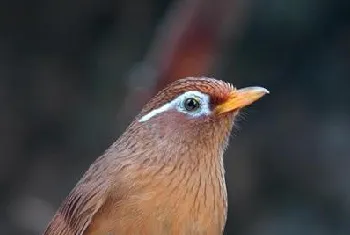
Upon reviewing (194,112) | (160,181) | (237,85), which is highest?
(237,85)

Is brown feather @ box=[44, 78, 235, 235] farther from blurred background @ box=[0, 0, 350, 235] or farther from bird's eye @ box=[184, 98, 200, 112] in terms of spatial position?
blurred background @ box=[0, 0, 350, 235]

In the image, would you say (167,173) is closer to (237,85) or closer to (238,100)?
(238,100)

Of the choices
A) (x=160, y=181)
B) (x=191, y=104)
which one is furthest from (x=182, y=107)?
(x=160, y=181)

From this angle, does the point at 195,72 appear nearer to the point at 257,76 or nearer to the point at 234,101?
the point at 234,101

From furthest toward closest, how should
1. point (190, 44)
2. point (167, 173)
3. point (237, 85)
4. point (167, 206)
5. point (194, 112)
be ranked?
point (237, 85) < point (190, 44) < point (194, 112) < point (167, 173) < point (167, 206)

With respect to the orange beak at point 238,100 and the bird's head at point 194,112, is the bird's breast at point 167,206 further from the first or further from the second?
the orange beak at point 238,100

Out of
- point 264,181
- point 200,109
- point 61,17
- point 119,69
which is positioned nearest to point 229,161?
point 264,181

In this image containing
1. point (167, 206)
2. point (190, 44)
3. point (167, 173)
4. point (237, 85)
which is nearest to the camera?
point (167, 206)

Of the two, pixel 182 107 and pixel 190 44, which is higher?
pixel 190 44
